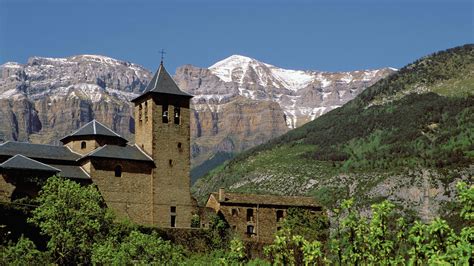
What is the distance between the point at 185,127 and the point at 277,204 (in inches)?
494

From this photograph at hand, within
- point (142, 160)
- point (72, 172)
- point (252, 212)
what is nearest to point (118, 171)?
point (142, 160)

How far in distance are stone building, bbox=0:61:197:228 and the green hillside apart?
171ft

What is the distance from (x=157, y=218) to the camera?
5834 cm

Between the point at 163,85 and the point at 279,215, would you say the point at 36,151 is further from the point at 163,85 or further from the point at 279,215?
the point at 279,215

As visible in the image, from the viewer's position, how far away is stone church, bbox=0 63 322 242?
5666 cm

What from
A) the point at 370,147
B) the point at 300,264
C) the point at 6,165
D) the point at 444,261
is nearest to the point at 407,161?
the point at 370,147

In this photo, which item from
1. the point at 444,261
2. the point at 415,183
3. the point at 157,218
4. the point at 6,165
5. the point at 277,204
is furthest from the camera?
the point at 415,183

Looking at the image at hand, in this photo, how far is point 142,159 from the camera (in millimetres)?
58375

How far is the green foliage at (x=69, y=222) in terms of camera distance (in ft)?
143

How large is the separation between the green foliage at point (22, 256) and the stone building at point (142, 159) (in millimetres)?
12561

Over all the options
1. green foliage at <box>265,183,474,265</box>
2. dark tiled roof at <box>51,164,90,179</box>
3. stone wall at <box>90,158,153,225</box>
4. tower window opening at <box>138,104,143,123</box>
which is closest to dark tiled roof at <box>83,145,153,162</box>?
stone wall at <box>90,158,153,225</box>

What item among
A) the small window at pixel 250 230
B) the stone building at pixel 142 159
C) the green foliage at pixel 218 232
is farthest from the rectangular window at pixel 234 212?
the stone building at pixel 142 159

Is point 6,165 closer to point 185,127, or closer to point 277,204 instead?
point 185,127

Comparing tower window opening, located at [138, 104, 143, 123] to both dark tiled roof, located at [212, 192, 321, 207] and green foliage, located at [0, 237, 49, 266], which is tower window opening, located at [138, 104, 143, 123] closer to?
dark tiled roof, located at [212, 192, 321, 207]
